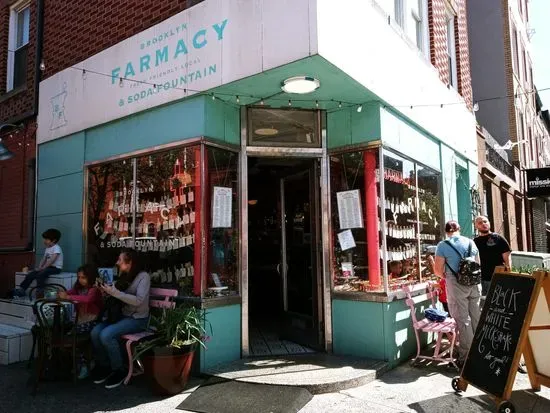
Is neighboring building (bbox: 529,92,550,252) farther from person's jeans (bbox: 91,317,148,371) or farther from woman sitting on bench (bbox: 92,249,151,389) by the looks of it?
person's jeans (bbox: 91,317,148,371)

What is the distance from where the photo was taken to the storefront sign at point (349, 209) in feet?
19.4

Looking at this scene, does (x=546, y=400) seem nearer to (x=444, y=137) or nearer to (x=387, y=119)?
(x=387, y=119)

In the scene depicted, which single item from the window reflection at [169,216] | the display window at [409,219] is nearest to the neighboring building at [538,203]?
the display window at [409,219]

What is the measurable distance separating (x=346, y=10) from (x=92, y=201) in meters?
4.45

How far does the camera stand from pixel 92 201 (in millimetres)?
6809

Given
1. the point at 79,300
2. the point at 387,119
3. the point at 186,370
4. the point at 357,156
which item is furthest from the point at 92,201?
the point at 387,119

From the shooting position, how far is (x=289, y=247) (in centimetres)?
679

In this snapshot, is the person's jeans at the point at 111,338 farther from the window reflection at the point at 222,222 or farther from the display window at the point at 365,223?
the display window at the point at 365,223

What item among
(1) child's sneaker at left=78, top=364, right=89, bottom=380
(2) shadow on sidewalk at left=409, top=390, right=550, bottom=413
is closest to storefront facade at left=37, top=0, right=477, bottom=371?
(2) shadow on sidewalk at left=409, top=390, right=550, bottom=413

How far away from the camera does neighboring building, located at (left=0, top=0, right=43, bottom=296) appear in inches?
324

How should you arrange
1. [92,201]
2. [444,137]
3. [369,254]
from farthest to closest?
1. [444,137]
2. [92,201]
3. [369,254]

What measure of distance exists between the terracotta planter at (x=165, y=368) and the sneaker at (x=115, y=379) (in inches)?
21.9

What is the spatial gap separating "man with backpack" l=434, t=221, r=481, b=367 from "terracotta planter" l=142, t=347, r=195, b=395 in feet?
10.4

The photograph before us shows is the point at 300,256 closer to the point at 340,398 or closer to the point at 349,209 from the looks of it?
the point at 349,209
